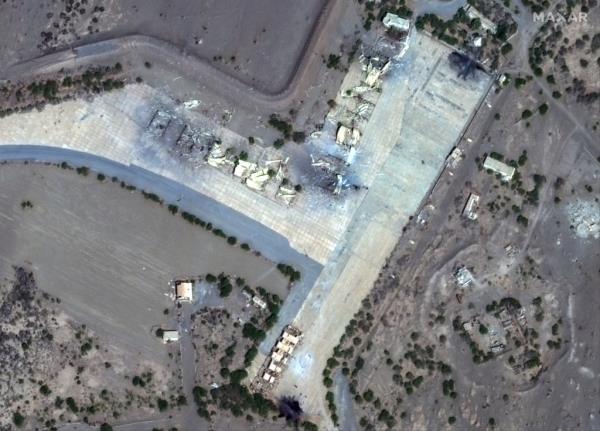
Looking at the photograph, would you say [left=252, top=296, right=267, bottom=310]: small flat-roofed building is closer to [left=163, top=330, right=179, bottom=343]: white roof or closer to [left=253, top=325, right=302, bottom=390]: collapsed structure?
[left=253, top=325, right=302, bottom=390]: collapsed structure

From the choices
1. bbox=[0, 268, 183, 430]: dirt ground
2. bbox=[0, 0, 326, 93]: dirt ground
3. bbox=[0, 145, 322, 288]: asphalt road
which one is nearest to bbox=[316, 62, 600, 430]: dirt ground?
bbox=[0, 145, 322, 288]: asphalt road

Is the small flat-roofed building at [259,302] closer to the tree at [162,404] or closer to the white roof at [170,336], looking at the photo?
the white roof at [170,336]

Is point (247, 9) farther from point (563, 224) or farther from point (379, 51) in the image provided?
point (563, 224)

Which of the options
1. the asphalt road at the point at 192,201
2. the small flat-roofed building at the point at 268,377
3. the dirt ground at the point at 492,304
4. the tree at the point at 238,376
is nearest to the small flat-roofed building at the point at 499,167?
the dirt ground at the point at 492,304

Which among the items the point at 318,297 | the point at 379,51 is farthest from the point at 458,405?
the point at 379,51

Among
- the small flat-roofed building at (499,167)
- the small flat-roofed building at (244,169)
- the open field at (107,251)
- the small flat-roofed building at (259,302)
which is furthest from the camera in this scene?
the small flat-roofed building at (499,167)

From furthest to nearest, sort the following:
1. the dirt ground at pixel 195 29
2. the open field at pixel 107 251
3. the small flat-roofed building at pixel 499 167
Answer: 1. the small flat-roofed building at pixel 499 167
2. the dirt ground at pixel 195 29
3. the open field at pixel 107 251
